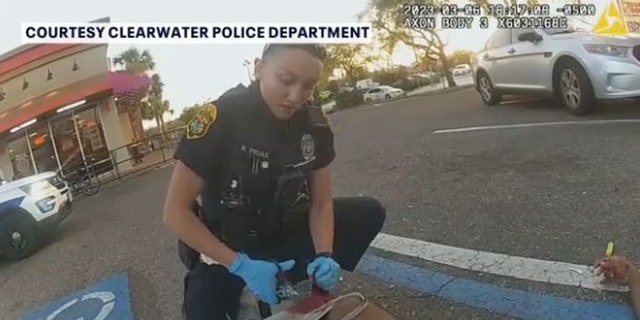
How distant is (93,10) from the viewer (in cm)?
92

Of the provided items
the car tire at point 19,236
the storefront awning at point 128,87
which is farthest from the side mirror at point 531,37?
the car tire at point 19,236

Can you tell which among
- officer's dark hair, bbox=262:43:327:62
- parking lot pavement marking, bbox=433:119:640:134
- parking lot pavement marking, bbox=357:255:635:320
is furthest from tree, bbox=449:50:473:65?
officer's dark hair, bbox=262:43:327:62

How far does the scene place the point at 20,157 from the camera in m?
0.87

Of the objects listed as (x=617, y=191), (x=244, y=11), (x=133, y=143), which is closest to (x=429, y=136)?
(x=617, y=191)

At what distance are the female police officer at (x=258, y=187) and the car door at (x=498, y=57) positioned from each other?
0.58m

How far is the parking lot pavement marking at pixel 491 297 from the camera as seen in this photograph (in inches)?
32.5

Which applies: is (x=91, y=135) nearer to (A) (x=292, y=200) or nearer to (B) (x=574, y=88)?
(A) (x=292, y=200)

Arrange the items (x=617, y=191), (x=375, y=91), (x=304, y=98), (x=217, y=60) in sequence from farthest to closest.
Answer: (x=617, y=191) < (x=375, y=91) < (x=217, y=60) < (x=304, y=98)

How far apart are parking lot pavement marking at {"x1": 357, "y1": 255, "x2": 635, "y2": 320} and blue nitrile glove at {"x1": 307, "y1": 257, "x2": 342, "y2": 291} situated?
1.00 ft

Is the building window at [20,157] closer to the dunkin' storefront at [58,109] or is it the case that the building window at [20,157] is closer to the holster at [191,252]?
the dunkin' storefront at [58,109]

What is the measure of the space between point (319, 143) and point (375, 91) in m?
0.32

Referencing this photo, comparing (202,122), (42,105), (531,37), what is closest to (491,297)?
(202,122)

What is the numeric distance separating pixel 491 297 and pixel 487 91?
A: 0.55 metres

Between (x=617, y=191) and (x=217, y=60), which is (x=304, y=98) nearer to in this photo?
(x=217, y=60)
